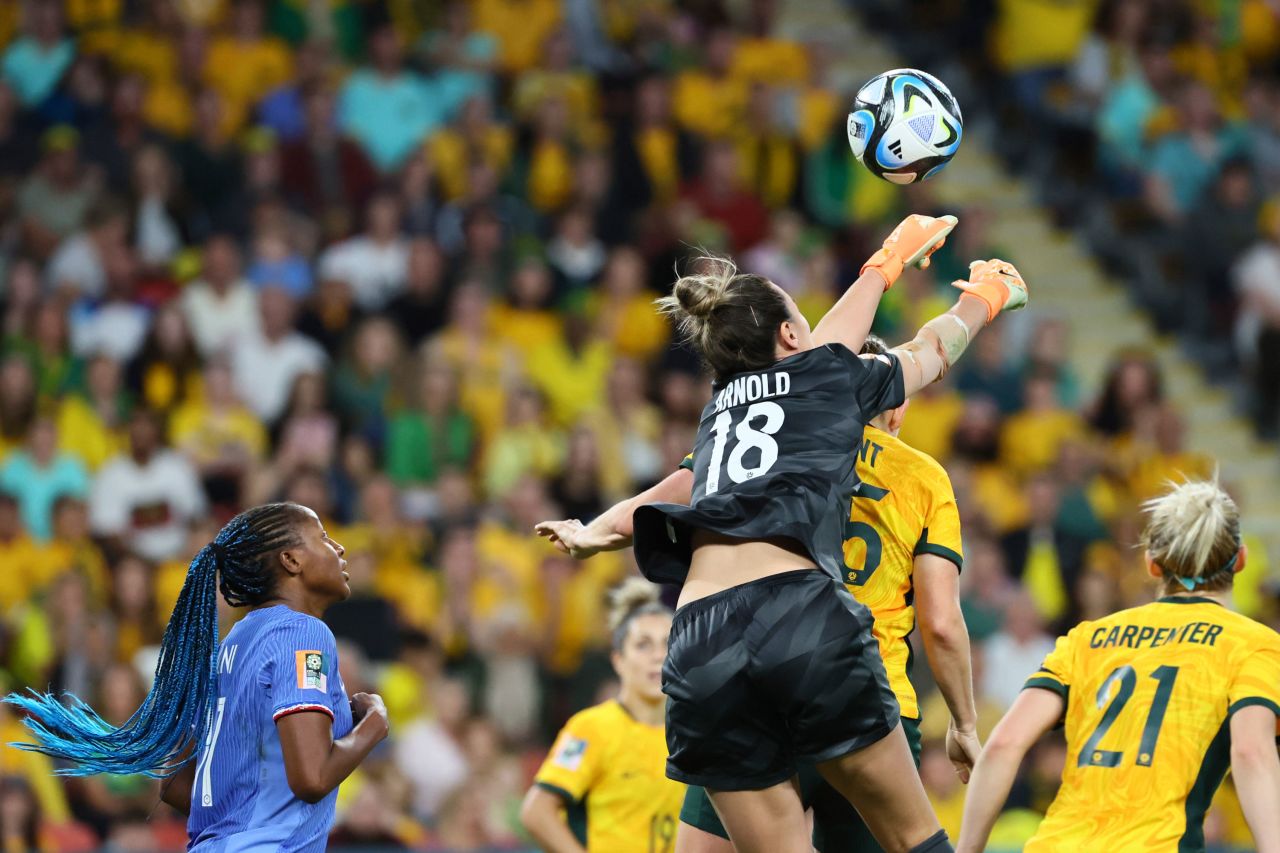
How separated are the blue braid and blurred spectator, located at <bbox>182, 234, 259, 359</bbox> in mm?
6756

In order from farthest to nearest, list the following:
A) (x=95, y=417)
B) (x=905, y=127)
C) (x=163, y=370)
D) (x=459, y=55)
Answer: (x=459, y=55), (x=163, y=370), (x=95, y=417), (x=905, y=127)

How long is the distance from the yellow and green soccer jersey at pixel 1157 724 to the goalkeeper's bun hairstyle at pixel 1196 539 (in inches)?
3.9

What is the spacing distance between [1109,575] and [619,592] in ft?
16.2

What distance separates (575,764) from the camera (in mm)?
6730

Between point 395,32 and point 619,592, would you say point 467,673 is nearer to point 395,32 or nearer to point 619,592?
point 619,592

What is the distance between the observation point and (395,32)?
13.6 meters

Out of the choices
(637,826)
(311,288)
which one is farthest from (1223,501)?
(311,288)

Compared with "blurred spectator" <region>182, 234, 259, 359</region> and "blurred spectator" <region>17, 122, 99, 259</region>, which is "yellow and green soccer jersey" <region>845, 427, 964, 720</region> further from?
"blurred spectator" <region>17, 122, 99, 259</region>

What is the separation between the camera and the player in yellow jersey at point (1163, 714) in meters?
4.62

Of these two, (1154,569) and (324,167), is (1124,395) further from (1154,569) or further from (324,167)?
(1154,569)

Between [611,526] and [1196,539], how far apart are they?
60.6 inches

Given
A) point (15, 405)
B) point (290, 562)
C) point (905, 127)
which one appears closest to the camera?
point (290, 562)

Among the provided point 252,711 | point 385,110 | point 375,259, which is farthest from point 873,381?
point 385,110

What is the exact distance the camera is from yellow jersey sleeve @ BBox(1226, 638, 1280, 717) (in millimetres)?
4641
